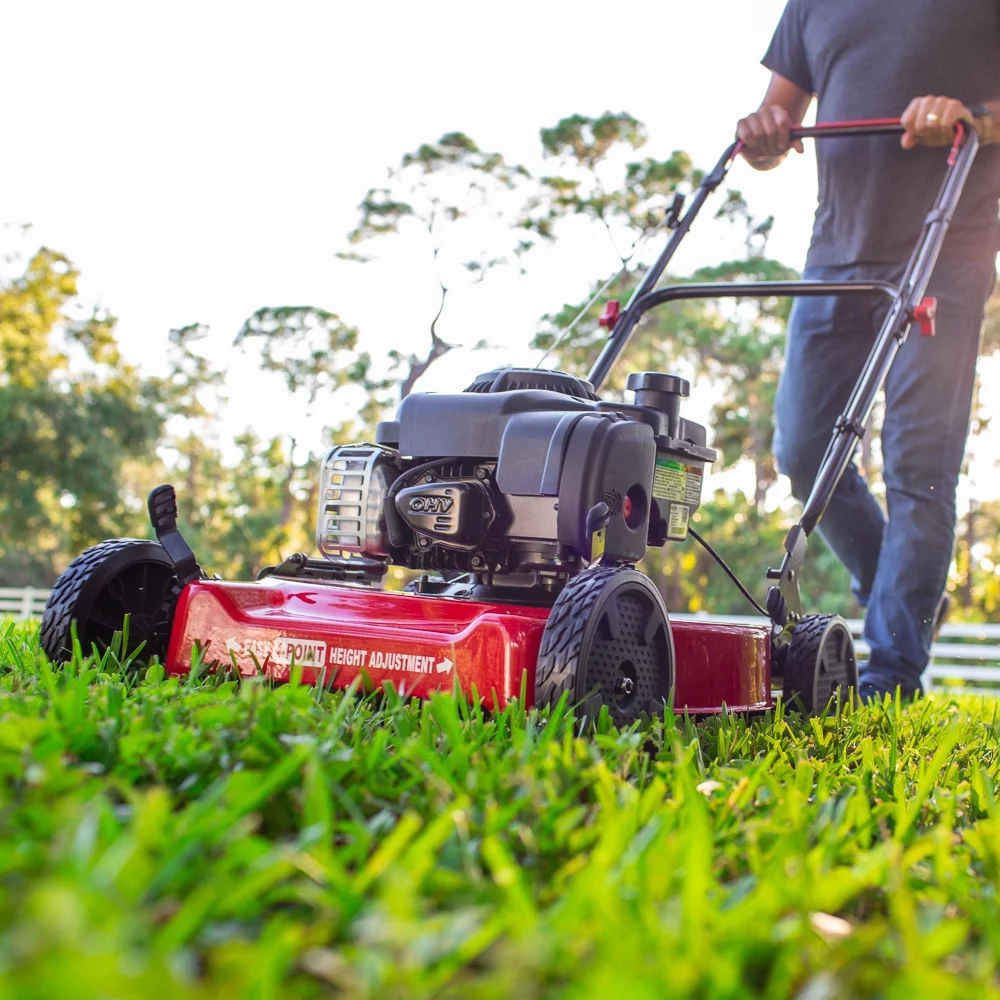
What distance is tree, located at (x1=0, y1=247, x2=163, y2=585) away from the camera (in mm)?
20844

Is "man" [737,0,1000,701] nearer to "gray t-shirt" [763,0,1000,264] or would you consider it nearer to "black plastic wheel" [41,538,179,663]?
"gray t-shirt" [763,0,1000,264]

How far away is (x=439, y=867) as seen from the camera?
3.32 ft

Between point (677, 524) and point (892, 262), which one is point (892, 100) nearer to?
point (892, 262)

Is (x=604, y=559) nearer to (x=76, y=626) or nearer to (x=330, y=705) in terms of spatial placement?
(x=330, y=705)

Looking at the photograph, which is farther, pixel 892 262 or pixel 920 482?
pixel 892 262

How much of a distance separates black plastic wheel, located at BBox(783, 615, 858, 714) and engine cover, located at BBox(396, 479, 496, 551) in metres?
0.94

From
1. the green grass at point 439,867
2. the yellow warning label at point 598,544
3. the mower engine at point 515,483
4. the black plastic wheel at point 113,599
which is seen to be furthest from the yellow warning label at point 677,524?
the black plastic wheel at point 113,599

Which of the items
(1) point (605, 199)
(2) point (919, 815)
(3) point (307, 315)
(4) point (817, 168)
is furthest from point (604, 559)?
(3) point (307, 315)

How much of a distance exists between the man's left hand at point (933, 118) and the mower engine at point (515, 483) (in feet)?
4.03

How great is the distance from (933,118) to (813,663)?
1559mm

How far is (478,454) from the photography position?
2.34m

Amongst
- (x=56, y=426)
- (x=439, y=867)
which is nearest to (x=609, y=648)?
(x=439, y=867)

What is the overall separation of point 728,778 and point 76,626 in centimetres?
140

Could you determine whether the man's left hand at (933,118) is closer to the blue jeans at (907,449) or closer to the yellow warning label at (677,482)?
the blue jeans at (907,449)
